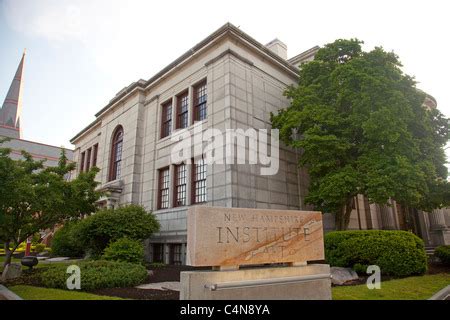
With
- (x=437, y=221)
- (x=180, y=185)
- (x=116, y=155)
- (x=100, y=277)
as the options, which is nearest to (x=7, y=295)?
(x=100, y=277)

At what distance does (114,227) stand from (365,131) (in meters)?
12.5

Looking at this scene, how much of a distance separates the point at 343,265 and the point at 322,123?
638cm

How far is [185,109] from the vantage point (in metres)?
18.4

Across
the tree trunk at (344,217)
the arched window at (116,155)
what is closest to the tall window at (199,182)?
the tree trunk at (344,217)

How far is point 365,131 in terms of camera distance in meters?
12.6

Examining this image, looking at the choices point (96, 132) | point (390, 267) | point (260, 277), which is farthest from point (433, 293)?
point (96, 132)

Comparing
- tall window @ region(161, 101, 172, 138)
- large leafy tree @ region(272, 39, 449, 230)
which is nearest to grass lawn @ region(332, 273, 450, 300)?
large leafy tree @ region(272, 39, 449, 230)

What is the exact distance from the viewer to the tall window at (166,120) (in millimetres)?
19375

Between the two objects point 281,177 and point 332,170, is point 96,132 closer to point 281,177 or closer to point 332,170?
point 281,177

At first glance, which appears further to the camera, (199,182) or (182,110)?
(182,110)

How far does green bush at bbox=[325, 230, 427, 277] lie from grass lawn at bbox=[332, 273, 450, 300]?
0.71 metres

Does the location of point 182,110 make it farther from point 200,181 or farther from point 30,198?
point 30,198

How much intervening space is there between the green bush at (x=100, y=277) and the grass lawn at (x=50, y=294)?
476 mm

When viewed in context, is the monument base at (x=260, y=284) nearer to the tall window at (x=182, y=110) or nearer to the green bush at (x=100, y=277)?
the green bush at (x=100, y=277)
